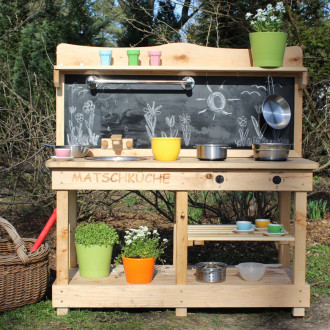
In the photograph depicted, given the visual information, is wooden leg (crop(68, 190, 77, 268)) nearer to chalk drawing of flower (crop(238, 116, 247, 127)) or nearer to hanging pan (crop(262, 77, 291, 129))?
chalk drawing of flower (crop(238, 116, 247, 127))

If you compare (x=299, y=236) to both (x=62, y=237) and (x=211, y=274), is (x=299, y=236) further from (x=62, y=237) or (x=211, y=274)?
(x=62, y=237)


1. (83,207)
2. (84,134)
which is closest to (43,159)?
(83,207)

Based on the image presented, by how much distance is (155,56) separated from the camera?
3916mm

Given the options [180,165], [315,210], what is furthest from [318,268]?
[180,165]

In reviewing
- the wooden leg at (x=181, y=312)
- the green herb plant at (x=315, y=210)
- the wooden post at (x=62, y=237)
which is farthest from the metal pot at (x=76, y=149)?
the green herb plant at (x=315, y=210)

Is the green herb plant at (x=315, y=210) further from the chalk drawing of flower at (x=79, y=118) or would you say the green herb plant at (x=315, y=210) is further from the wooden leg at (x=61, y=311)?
the wooden leg at (x=61, y=311)

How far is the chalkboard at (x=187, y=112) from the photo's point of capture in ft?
13.5

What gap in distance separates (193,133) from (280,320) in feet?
4.77

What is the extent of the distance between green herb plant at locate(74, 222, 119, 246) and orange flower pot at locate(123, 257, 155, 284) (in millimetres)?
176

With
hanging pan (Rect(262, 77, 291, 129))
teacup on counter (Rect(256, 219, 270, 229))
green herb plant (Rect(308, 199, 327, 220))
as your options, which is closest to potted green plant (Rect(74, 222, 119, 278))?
teacup on counter (Rect(256, 219, 270, 229))

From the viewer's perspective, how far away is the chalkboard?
412 cm

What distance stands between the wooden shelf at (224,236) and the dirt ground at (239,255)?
1.66 feet

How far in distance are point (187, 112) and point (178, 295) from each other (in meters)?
1.35

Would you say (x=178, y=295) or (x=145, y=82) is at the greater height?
(x=145, y=82)
